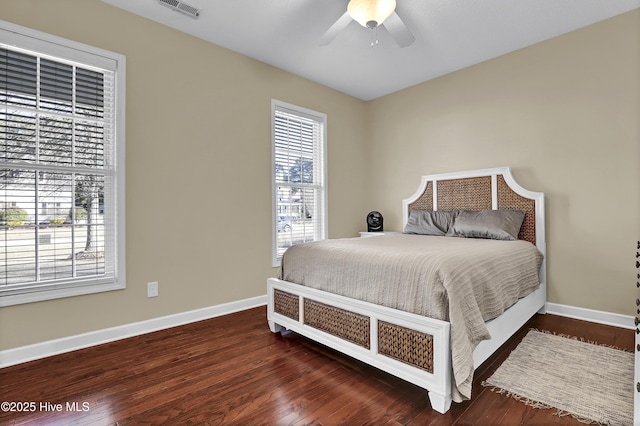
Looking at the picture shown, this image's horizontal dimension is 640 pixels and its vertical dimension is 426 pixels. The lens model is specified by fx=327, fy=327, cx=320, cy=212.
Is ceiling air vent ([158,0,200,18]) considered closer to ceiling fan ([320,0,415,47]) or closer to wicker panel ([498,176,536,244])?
ceiling fan ([320,0,415,47])

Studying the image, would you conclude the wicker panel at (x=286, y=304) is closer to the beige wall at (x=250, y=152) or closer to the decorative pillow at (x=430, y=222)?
the beige wall at (x=250, y=152)

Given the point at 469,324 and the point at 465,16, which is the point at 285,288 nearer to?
the point at 469,324

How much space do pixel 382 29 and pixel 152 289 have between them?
3073 mm

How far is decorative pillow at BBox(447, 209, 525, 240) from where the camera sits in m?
3.07

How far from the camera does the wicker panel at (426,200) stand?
4008 mm

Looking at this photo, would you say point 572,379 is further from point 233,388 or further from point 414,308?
point 233,388

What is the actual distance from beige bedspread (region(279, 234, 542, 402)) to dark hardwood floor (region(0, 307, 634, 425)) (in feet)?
1.07

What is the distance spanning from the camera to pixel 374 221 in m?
4.51

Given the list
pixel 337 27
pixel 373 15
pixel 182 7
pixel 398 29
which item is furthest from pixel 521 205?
pixel 182 7

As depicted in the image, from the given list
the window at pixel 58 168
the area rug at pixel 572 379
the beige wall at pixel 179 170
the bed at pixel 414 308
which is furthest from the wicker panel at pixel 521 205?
the window at pixel 58 168

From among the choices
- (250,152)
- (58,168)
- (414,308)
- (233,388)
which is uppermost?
(250,152)

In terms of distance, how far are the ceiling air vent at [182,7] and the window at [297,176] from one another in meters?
1.21

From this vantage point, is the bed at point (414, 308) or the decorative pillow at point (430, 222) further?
the decorative pillow at point (430, 222)

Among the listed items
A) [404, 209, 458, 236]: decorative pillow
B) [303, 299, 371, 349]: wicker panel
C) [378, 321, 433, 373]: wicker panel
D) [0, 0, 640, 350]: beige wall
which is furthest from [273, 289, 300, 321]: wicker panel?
[404, 209, 458, 236]: decorative pillow
